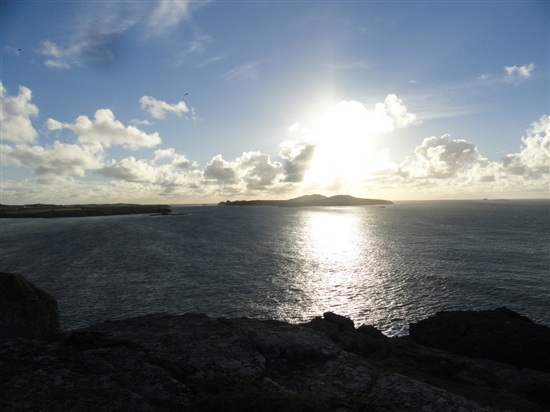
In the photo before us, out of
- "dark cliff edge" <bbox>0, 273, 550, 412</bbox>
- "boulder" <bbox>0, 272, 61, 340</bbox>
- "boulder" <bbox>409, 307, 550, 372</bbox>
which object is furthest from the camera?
"boulder" <bbox>409, 307, 550, 372</bbox>

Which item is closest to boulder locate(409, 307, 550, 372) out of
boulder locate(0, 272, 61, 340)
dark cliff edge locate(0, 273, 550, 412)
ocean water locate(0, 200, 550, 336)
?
dark cliff edge locate(0, 273, 550, 412)

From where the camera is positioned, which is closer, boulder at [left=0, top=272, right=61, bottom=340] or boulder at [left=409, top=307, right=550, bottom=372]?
boulder at [left=0, top=272, right=61, bottom=340]

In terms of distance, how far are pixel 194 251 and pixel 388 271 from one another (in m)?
52.1

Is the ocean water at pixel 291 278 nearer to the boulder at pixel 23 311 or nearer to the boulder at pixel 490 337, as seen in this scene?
the boulder at pixel 490 337

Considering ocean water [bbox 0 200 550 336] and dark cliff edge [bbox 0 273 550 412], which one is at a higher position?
dark cliff edge [bbox 0 273 550 412]

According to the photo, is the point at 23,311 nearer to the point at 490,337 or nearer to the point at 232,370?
the point at 232,370

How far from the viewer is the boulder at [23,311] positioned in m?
22.0

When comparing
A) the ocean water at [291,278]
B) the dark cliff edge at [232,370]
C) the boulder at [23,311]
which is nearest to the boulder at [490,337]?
the dark cliff edge at [232,370]

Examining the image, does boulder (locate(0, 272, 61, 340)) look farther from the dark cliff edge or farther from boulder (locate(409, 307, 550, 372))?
boulder (locate(409, 307, 550, 372))

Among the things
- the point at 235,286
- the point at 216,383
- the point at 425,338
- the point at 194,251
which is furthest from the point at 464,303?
the point at 194,251

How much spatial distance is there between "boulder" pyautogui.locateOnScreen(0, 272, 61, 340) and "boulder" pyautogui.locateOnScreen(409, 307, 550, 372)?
3266cm

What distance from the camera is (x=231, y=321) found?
24.8 meters

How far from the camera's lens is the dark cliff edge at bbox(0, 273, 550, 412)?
1405 cm

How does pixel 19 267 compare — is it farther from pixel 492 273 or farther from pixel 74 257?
pixel 492 273
